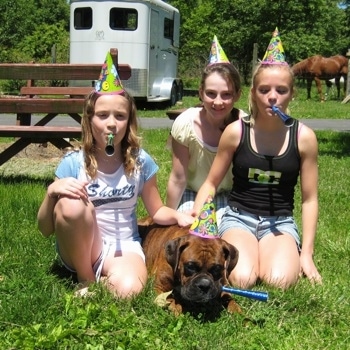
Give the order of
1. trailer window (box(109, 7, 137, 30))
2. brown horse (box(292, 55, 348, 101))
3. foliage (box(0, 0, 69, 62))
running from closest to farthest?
trailer window (box(109, 7, 137, 30))
brown horse (box(292, 55, 348, 101))
foliage (box(0, 0, 69, 62))

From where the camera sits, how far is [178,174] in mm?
4305

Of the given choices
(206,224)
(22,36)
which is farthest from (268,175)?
(22,36)

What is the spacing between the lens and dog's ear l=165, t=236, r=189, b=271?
10.4ft

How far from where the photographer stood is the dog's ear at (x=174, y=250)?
3.16m

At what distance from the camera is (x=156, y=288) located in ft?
11.1

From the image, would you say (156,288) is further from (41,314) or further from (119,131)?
(119,131)

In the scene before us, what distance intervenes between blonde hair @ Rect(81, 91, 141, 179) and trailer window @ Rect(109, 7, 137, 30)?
13788 mm

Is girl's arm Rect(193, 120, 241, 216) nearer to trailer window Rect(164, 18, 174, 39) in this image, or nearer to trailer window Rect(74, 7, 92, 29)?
trailer window Rect(74, 7, 92, 29)

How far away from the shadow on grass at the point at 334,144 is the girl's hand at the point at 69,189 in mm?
6501

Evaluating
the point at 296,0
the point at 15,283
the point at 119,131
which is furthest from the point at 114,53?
the point at 296,0

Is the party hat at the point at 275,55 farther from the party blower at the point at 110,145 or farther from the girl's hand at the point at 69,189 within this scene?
the girl's hand at the point at 69,189

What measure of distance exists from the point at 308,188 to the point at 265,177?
0.95 feet

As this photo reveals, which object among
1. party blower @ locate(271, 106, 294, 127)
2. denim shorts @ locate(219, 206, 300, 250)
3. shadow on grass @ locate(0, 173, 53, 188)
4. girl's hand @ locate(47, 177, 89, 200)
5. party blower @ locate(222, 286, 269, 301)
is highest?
party blower @ locate(271, 106, 294, 127)

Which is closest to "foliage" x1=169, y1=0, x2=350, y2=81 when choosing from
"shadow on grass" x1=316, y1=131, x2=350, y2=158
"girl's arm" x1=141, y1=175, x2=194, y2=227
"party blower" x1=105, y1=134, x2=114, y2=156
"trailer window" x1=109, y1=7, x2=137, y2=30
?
"trailer window" x1=109, y1=7, x2=137, y2=30
